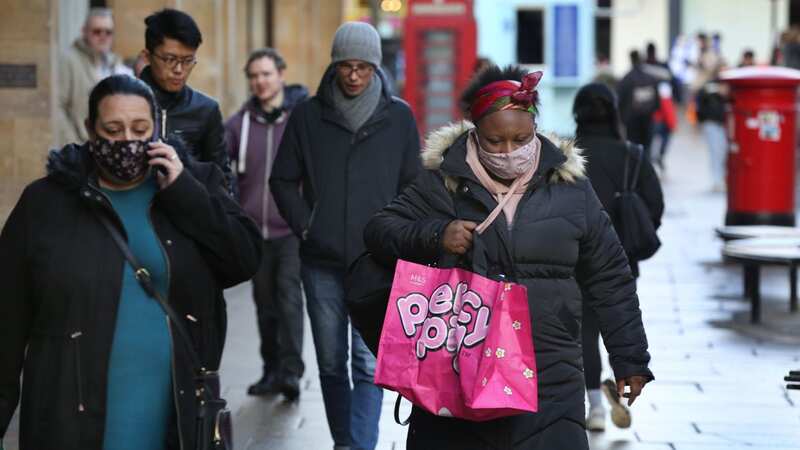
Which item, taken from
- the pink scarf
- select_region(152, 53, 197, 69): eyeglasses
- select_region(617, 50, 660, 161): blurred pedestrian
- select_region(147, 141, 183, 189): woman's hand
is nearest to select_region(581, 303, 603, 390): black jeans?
select_region(152, 53, 197, 69): eyeglasses

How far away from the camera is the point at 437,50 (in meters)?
21.2

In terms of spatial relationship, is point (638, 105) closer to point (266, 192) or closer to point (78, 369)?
point (266, 192)

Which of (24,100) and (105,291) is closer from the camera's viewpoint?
(105,291)

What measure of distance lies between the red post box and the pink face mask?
36.2ft

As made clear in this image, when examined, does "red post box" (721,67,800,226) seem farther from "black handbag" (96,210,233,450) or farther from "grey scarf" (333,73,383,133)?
"black handbag" (96,210,233,450)

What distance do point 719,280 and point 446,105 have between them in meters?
8.66

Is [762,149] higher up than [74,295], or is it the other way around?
[74,295]

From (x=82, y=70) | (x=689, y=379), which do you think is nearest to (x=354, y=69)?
(x=689, y=379)

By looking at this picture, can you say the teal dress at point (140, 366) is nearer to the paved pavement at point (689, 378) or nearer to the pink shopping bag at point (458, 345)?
the pink shopping bag at point (458, 345)

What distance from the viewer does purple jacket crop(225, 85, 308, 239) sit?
27.9 ft

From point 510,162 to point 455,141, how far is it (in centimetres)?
26

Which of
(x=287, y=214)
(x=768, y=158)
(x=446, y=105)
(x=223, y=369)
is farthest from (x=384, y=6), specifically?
(x=287, y=214)

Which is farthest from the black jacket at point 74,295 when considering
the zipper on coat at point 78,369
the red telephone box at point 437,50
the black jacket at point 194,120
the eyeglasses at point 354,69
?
the red telephone box at point 437,50

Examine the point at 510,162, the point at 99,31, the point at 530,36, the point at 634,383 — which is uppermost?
the point at 530,36
